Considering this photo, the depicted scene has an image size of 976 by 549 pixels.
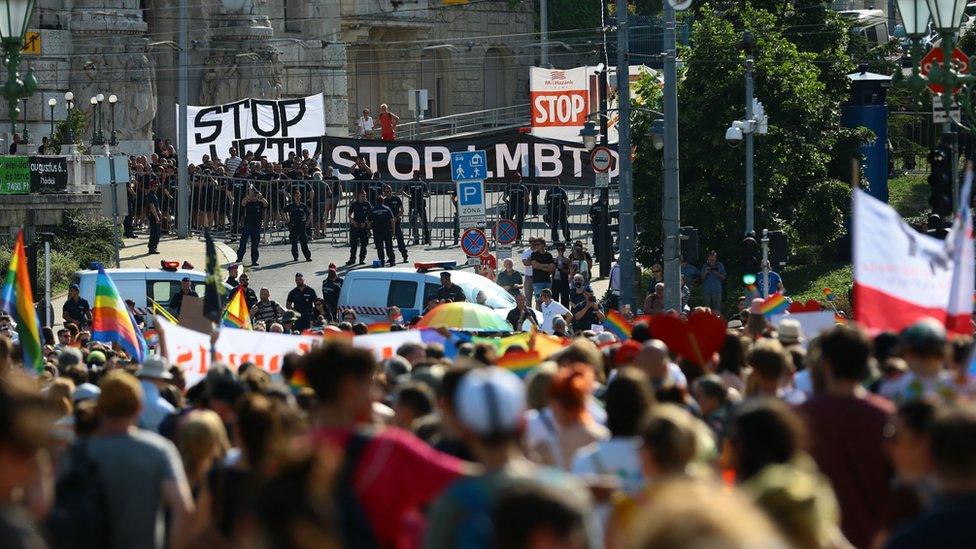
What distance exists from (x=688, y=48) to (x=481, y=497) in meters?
31.6

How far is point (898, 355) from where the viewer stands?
895 cm

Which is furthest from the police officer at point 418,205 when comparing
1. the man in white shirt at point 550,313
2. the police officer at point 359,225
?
the man in white shirt at point 550,313

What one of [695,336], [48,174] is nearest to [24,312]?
[695,336]

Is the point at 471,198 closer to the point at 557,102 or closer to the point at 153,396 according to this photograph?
the point at 557,102

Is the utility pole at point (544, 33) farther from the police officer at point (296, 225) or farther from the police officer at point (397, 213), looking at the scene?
the police officer at point (296, 225)

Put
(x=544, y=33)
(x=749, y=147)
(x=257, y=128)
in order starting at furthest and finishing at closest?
(x=544, y=33), (x=257, y=128), (x=749, y=147)

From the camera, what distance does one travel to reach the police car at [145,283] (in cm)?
2620

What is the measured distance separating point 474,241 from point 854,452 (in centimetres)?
2079

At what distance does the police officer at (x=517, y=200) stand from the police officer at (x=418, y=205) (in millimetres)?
1692

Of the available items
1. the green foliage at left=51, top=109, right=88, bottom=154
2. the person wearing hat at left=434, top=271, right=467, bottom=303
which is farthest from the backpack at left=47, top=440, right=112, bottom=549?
the green foliage at left=51, top=109, right=88, bottom=154

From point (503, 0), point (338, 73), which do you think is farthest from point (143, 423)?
point (503, 0)

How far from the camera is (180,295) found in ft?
83.6

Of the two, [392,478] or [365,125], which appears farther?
[365,125]

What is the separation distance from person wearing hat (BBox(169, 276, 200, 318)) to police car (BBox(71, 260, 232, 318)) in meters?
0.29
